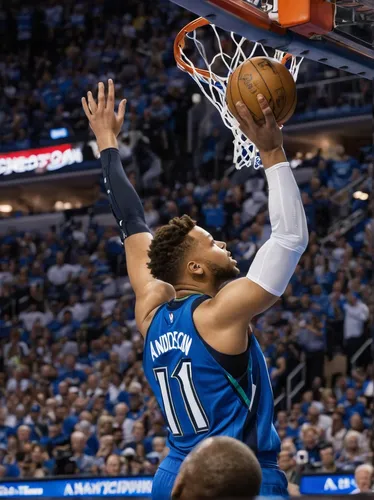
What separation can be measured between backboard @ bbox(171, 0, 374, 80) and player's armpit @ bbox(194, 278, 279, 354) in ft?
4.66

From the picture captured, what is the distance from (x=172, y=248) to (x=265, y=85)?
2.69 ft

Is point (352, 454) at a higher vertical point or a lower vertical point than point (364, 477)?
lower

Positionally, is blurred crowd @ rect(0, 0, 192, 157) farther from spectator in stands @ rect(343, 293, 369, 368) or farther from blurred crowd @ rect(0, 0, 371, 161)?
spectator in stands @ rect(343, 293, 369, 368)

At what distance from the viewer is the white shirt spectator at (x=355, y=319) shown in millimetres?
13062

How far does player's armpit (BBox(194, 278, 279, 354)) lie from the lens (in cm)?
349

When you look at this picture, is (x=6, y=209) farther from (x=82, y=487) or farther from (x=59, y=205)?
(x=82, y=487)

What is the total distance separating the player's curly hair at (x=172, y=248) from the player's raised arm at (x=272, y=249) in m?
0.39

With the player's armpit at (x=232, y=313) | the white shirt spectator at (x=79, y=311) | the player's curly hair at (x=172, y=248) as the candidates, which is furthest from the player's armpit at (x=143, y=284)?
the white shirt spectator at (x=79, y=311)

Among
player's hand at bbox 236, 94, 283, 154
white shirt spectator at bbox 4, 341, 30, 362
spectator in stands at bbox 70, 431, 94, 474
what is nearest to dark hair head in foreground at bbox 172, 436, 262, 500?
player's hand at bbox 236, 94, 283, 154

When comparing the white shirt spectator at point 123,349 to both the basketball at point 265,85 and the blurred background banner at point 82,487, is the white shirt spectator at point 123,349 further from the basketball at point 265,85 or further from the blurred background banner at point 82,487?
the basketball at point 265,85

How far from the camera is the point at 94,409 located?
13.4 meters

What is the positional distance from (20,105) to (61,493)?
37.7ft

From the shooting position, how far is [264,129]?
3.60 meters

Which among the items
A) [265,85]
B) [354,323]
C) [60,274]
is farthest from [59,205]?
[265,85]
